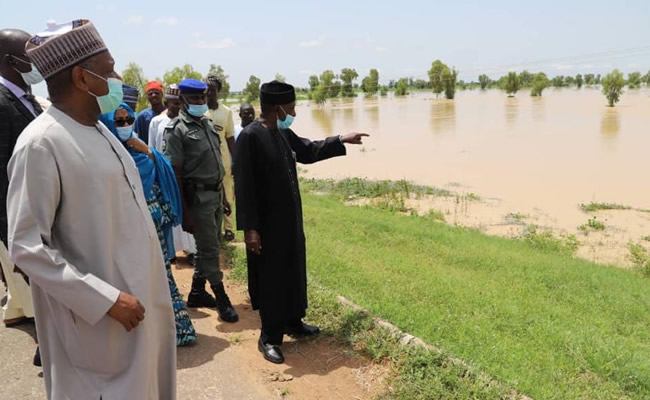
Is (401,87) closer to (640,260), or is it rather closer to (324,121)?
(324,121)

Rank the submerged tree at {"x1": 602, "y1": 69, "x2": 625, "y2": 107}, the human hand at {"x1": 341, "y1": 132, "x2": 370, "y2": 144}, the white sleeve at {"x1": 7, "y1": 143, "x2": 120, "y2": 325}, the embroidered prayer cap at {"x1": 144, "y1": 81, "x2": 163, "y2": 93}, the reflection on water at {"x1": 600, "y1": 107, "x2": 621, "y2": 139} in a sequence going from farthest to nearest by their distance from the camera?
the submerged tree at {"x1": 602, "y1": 69, "x2": 625, "y2": 107} < the reflection on water at {"x1": 600, "y1": 107, "x2": 621, "y2": 139} < the embroidered prayer cap at {"x1": 144, "y1": 81, "x2": 163, "y2": 93} < the human hand at {"x1": 341, "y1": 132, "x2": 370, "y2": 144} < the white sleeve at {"x1": 7, "y1": 143, "x2": 120, "y2": 325}

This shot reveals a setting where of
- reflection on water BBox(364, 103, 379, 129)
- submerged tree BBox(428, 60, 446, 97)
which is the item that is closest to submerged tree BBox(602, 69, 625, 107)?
reflection on water BBox(364, 103, 379, 129)

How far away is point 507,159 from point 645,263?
1241cm

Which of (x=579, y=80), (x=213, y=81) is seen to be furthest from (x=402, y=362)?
(x=579, y=80)

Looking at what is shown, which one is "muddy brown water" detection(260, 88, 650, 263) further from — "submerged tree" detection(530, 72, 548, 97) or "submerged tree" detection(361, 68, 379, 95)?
"submerged tree" detection(361, 68, 379, 95)

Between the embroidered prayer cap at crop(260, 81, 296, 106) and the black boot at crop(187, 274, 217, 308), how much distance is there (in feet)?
5.73

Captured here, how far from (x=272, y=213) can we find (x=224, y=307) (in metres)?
1.14

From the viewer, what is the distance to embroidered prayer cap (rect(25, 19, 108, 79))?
1655 millimetres

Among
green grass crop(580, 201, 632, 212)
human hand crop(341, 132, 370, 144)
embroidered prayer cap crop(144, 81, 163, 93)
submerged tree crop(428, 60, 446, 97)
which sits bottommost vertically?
green grass crop(580, 201, 632, 212)

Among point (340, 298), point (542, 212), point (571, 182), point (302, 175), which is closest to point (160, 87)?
point (340, 298)

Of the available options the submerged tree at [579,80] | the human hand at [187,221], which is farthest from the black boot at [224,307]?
the submerged tree at [579,80]

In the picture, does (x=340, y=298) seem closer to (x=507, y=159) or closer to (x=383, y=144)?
Answer: (x=507, y=159)

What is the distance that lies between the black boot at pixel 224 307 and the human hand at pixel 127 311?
235cm

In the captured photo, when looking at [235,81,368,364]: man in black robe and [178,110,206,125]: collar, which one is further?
[178,110,206,125]: collar
